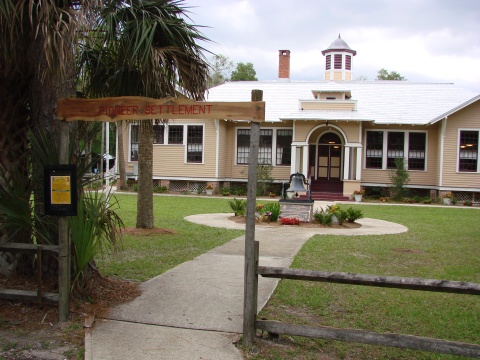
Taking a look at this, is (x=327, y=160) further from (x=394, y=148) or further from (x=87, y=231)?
(x=87, y=231)

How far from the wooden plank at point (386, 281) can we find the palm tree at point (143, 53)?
10.9 feet

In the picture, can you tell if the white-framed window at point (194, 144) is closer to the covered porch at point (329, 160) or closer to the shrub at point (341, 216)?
the covered porch at point (329, 160)

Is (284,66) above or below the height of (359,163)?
above

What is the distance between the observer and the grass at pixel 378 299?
198 inches

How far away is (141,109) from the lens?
18.4 feet

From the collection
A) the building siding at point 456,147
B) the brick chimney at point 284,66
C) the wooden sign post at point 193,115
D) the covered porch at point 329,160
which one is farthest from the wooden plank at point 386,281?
the brick chimney at point 284,66

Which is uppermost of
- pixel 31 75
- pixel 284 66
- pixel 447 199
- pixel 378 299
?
pixel 284 66

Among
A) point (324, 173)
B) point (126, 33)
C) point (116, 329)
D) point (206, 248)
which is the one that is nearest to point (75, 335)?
point (116, 329)

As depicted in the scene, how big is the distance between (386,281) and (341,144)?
23570 millimetres

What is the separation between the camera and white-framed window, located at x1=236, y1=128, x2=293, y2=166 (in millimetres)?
28062

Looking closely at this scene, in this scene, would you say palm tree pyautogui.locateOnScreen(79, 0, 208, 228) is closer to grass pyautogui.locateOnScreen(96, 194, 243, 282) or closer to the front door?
grass pyautogui.locateOnScreen(96, 194, 243, 282)

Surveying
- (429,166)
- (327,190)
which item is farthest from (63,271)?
(429,166)

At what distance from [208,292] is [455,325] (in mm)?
3104

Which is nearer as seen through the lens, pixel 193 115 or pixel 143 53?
pixel 193 115
